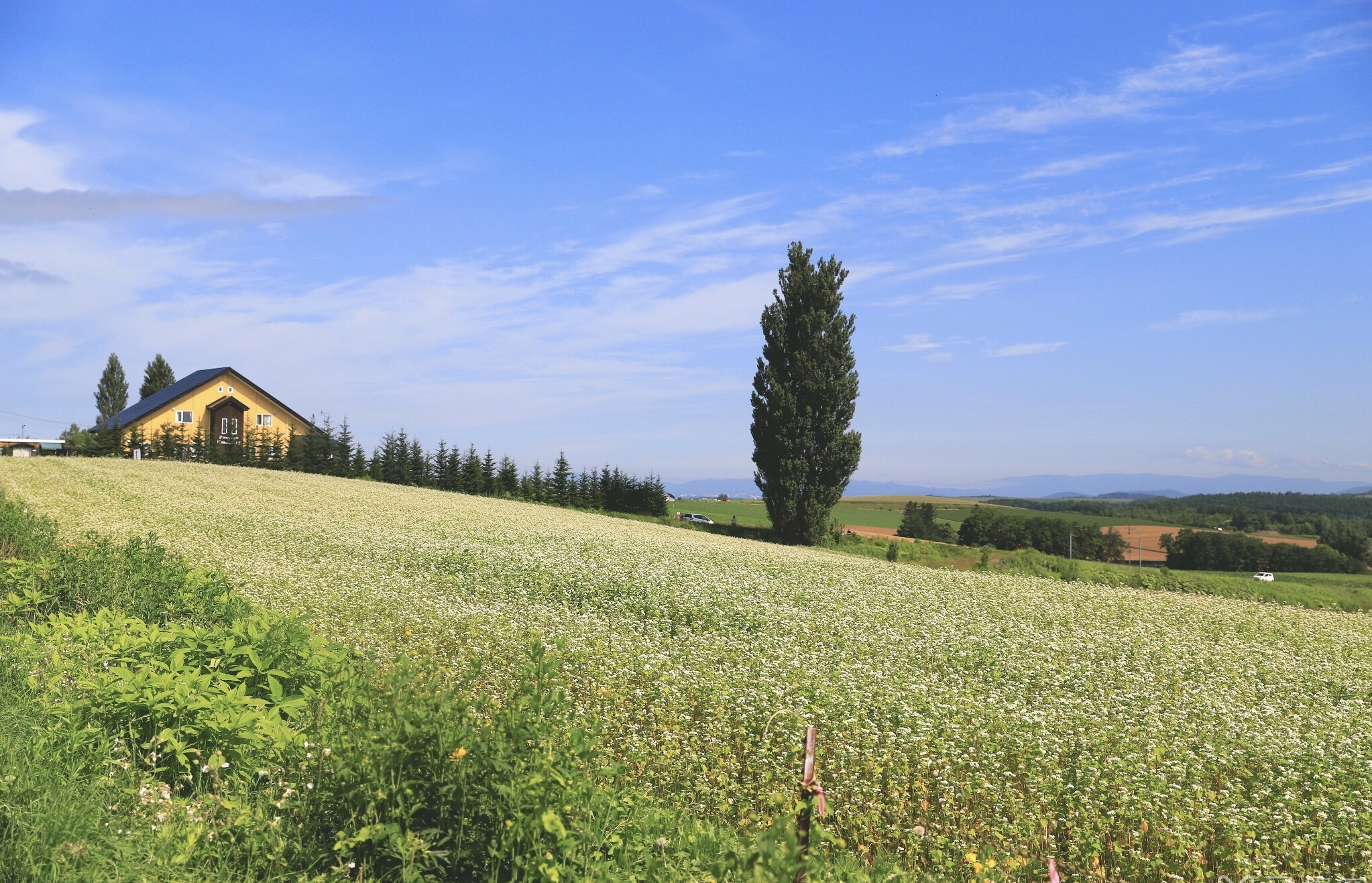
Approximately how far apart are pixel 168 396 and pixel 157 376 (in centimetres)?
2720


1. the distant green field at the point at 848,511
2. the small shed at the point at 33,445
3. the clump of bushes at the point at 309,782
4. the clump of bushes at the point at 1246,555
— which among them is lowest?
the clump of bushes at the point at 1246,555

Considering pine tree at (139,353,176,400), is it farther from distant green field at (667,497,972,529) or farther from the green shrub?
the green shrub

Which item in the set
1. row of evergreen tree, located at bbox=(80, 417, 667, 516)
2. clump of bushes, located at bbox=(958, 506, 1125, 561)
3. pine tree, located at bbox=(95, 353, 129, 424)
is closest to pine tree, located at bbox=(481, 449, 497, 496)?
row of evergreen tree, located at bbox=(80, 417, 667, 516)

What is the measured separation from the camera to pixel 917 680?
10.6 meters

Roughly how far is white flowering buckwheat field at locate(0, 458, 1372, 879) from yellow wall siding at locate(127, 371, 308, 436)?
45.2 meters

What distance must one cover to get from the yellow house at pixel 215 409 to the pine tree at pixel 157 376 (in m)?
20.9

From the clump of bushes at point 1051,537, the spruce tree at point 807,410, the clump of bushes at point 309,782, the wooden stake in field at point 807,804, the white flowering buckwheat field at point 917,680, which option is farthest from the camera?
the clump of bushes at point 1051,537

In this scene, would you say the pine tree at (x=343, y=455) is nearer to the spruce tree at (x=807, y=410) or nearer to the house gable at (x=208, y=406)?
the house gable at (x=208, y=406)

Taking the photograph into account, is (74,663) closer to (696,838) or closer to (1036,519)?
(696,838)

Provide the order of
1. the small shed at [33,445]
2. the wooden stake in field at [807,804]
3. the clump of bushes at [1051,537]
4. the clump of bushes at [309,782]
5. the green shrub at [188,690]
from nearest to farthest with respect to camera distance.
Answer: the wooden stake in field at [807,804] < the clump of bushes at [309,782] < the green shrub at [188,690] < the clump of bushes at [1051,537] < the small shed at [33,445]

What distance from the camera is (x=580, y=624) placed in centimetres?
1306

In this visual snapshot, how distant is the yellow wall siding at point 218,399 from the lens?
63.6m

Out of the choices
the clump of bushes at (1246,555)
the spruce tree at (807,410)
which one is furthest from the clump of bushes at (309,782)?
the clump of bushes at (1246,555)

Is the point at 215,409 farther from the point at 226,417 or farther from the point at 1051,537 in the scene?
the point at 1051,537
